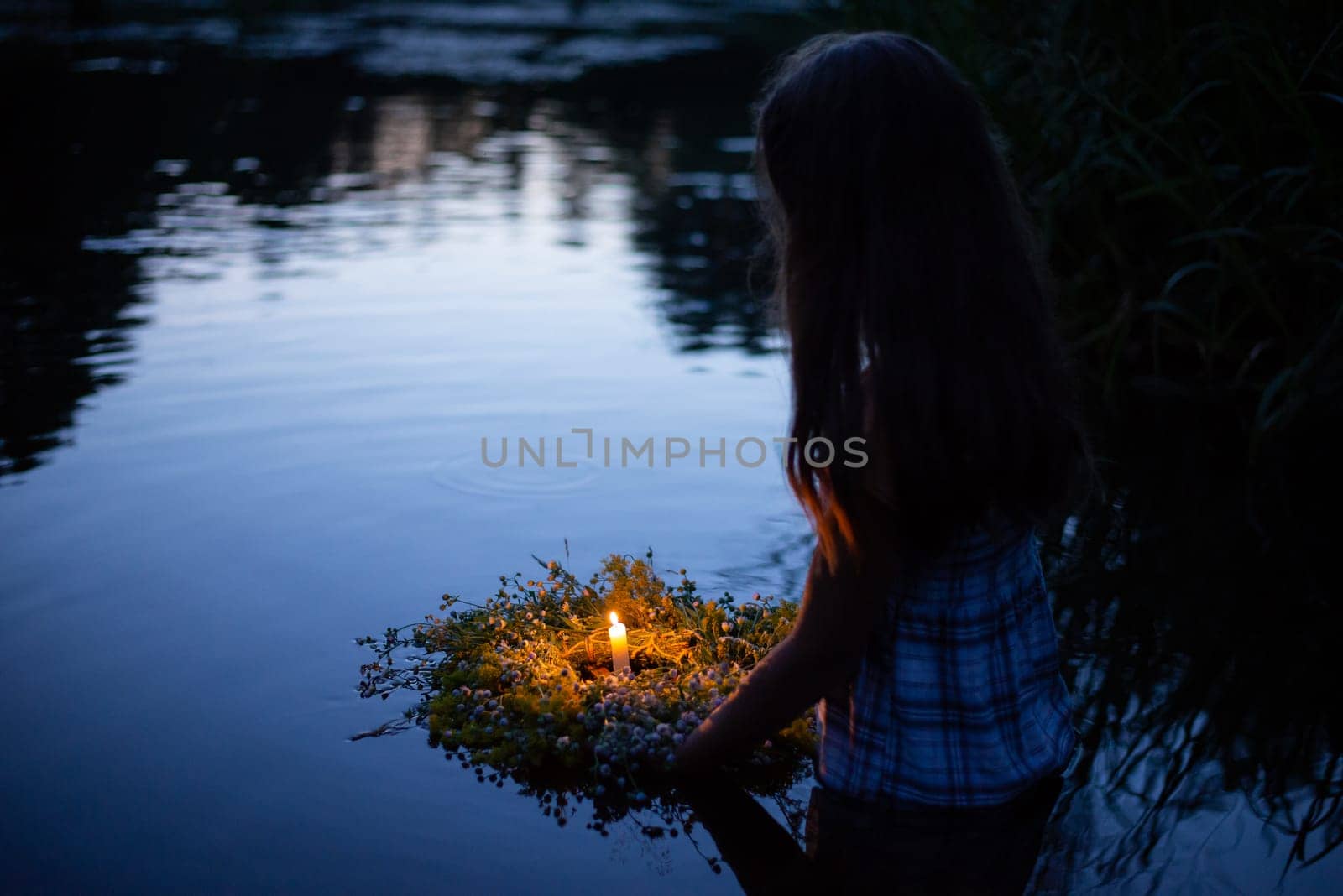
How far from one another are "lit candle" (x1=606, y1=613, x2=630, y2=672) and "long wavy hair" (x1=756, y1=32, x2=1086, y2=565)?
0.92 meters

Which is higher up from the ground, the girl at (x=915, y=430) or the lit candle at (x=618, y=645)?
the girl at (x=915, y=430)

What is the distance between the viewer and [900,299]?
1873mm

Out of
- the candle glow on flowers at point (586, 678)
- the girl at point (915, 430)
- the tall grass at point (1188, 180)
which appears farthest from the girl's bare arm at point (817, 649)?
the tall grass at point (1188, 180)

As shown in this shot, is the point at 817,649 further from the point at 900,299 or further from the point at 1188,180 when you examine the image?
the point at 1188,180

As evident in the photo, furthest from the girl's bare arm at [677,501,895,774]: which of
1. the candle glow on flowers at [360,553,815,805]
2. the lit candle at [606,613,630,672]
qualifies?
the lit candle at [606,613,630,672]

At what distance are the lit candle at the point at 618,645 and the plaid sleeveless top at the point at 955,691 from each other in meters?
0.69

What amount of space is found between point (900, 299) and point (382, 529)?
8.11ft

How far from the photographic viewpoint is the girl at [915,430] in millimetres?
1872

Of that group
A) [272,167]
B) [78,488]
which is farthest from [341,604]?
[272,167]

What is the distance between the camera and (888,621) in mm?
2092

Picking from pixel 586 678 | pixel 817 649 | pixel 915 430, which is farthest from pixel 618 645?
pixel 915 430

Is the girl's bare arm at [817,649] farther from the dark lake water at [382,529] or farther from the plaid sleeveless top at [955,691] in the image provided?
the dark lake water at [382,529]

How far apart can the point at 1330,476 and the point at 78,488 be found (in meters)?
4.34

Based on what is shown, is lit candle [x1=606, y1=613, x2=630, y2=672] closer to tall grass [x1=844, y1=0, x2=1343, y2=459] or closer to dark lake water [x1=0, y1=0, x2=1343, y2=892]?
dark lake water [x1=0, y1=0, x2=1343, y2=892]
